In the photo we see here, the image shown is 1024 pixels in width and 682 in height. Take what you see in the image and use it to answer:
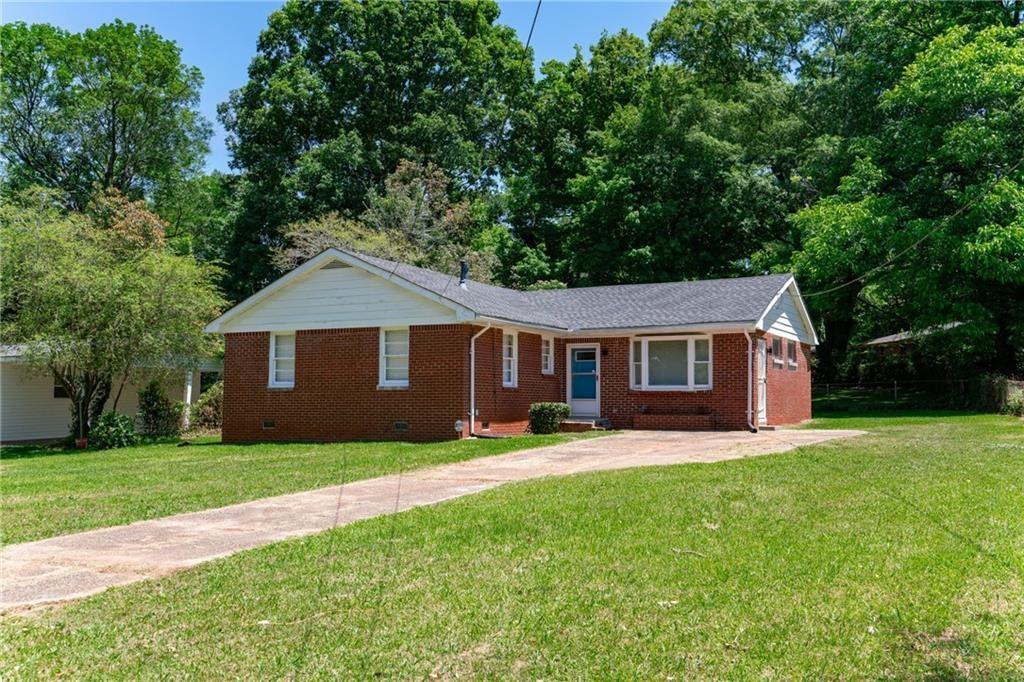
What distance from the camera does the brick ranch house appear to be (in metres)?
19.2

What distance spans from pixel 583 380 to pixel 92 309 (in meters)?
13.3

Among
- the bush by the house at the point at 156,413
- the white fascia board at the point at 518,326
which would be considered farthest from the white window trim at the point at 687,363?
the bush by the house at the point at 156,413

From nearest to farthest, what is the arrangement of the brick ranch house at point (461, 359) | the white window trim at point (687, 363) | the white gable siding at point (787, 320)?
the brick ranch house at point (461, 359) < the white window trim at point (687, 363) < the white gable siding at point (787, 320)

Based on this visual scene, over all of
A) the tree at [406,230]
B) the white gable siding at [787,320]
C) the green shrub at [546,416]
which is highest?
the tree at [406,230]

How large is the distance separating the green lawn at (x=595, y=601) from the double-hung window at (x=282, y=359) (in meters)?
13.4

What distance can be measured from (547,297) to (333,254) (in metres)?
8.21

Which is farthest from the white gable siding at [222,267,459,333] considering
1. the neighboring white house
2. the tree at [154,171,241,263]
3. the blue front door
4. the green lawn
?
the tree at [154,171,241,263]

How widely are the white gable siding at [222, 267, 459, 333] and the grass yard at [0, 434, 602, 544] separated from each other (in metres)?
3.04

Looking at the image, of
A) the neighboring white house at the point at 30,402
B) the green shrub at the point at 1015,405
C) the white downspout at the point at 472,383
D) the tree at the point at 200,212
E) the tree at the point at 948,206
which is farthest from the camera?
the tree at the point at 200,212

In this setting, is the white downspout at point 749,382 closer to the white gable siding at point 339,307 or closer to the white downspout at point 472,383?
the white downspout at point 472,383

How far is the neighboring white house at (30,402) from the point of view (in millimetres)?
24953

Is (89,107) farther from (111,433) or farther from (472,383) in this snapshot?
(472,383)

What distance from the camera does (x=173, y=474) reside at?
44.3 feet

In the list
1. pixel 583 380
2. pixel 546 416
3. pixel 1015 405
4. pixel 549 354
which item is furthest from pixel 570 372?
pixel 1015 405
